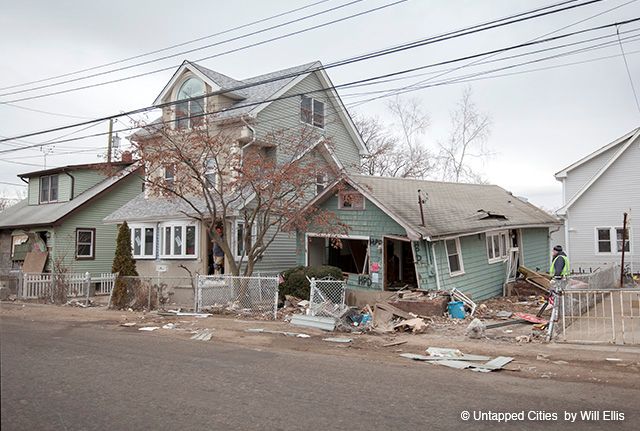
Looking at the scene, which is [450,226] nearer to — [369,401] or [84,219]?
[369,401]

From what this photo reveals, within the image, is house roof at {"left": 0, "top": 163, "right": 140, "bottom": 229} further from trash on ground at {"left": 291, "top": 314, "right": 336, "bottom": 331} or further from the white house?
the white house

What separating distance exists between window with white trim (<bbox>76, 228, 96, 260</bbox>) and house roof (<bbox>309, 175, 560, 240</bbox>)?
600 inches

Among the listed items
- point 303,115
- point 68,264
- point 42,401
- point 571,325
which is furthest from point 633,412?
point 68,264

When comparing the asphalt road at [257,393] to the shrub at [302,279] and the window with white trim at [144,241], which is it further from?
the window with white trim at [144,241]

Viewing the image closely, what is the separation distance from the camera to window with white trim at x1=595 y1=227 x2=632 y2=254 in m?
27.0

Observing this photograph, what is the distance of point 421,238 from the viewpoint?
15531mm

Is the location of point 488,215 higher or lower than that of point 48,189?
lower

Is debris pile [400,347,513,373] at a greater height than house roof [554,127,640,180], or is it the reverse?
house roof [554,127,640,180]

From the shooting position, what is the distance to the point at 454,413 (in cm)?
613

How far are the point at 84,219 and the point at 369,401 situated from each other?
24.9 metres

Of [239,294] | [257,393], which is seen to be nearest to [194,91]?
[239,294]

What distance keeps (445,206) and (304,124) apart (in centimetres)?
739

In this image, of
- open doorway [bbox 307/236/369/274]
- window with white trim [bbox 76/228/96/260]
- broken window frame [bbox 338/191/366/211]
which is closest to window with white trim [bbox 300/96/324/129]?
open doorway [bbox 307/236/369/274]

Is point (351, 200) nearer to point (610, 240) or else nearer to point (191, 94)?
point (191, 94)
